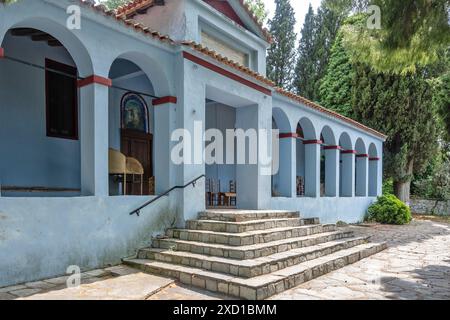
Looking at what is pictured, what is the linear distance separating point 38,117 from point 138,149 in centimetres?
301

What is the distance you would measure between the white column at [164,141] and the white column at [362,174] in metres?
11.4

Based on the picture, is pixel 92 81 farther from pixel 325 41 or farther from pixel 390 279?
pixel 325 41

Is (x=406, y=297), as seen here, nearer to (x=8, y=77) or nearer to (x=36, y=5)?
(x=36, y=5)

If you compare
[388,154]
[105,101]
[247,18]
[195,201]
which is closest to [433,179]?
[388,154]

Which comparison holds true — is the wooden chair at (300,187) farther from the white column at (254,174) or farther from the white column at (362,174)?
the white column at (254,174)

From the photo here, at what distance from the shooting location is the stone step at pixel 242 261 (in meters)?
5.42

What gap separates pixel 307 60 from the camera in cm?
2634

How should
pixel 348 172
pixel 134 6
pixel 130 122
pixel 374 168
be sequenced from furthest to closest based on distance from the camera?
pixel 374 168, pixel 348 172, pixel 130 122, pixel 134 6

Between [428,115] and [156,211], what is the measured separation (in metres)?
16.8

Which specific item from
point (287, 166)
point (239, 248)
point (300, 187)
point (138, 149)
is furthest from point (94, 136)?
point (300, 187)

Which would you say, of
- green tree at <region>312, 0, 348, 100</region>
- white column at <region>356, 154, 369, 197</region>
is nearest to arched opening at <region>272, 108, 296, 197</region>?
white column at <region>356, 154, 369, 197</region>

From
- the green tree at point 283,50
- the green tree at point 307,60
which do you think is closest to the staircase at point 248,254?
the green tree at point 307,60

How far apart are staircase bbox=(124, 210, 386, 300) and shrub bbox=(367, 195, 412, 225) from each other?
26.5ft

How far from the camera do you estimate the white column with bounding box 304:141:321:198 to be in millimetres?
12211
